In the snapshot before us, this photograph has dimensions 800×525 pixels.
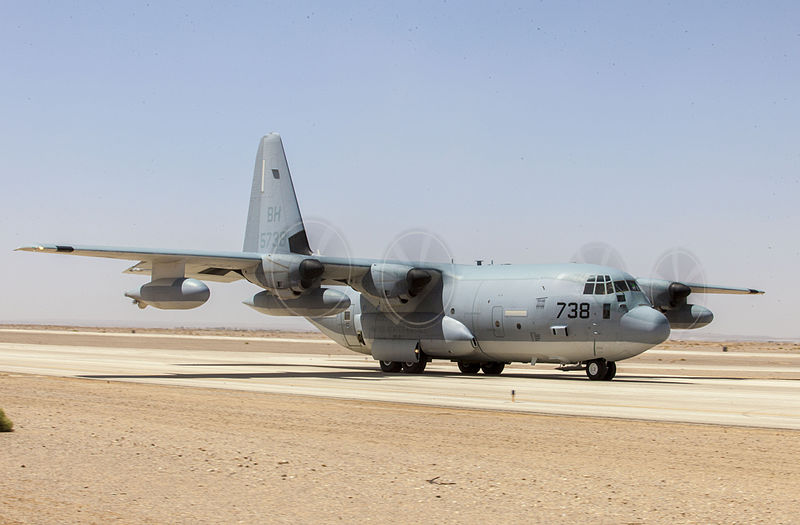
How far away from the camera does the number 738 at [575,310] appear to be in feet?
92.1

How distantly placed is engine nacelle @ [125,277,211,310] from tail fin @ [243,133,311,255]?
7.12 m

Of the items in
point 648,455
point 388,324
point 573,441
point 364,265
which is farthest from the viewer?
point 388,324

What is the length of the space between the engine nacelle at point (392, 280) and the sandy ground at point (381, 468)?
1389 cm

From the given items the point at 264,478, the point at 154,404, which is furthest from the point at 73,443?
the point at 154,404

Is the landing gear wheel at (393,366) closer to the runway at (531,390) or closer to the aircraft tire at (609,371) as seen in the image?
the runway at (531,390)

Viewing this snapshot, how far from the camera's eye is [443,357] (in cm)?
3253

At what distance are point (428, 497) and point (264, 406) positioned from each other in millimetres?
9912

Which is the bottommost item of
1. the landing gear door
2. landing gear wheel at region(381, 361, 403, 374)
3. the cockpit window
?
landing gear wheel at region(381, 361, 403, 374)

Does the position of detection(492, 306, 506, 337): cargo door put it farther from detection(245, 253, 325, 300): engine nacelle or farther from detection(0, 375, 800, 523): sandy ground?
detection(0, 375, 800, 523): sandy ground

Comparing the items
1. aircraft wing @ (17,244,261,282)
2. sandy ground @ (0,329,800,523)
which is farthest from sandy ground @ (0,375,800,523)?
aircraft wing @ (17,244,261,282)

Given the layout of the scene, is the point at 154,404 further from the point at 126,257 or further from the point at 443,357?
the point at 443,357

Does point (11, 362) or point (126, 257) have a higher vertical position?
point (126, 257)

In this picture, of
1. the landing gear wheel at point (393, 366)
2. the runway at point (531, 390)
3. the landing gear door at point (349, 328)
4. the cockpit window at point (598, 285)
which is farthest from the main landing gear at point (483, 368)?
the cockpit window at point (598, 285)

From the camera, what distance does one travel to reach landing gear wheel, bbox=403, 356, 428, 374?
32975mm
